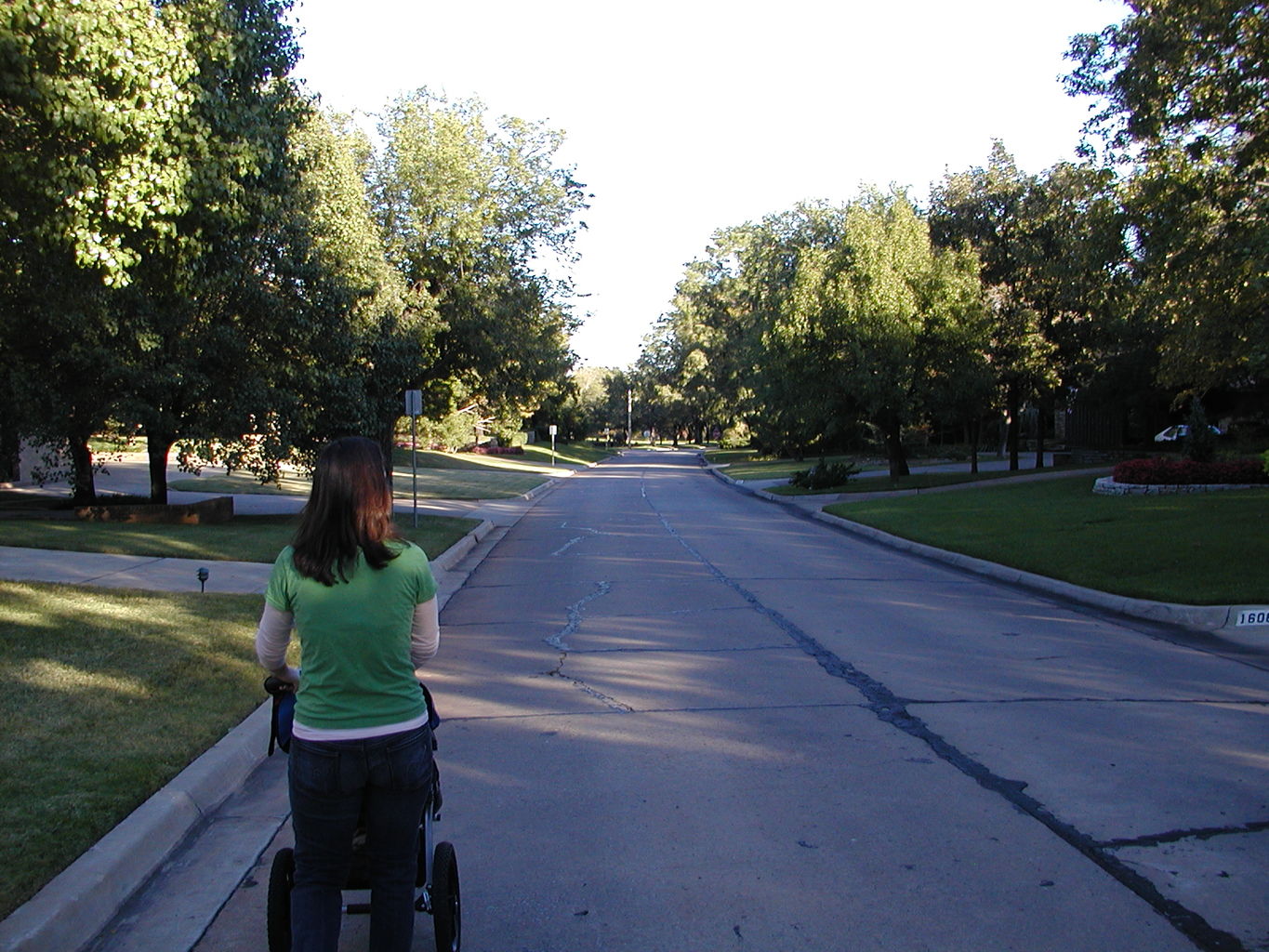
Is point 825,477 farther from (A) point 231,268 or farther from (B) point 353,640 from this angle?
(B) point 353,640

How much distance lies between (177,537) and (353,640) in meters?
15.5

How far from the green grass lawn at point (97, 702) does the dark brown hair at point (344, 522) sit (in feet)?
6.48

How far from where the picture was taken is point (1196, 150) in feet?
49.8

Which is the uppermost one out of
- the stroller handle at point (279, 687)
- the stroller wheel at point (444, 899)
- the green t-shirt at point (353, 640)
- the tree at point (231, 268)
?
the tree at point (231, 268)

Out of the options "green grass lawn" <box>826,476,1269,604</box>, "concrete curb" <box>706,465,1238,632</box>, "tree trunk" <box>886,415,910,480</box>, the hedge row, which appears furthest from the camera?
the hedge row

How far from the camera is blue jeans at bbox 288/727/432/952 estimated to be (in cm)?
327

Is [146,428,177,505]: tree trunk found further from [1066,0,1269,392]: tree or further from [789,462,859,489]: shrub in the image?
[789,462,859,489]: shrub

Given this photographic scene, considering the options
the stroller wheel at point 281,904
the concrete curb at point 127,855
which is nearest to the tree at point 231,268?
the concrete curb at point 127,855

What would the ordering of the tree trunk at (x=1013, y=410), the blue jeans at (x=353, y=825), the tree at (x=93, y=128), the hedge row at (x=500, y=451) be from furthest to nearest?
1. the hedge row at (x=500, y=451)
2. the tree trunk at (x=1013, y=410)
3. the tree at (x=93, y=128)
4. the blue jeans at (x=353, y=825)

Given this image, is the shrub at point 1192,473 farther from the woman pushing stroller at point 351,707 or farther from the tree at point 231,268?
the woman pushing stroller at point 351,707

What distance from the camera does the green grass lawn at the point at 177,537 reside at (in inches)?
611

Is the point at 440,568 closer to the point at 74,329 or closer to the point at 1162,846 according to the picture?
the point at 74,329

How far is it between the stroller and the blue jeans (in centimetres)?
10

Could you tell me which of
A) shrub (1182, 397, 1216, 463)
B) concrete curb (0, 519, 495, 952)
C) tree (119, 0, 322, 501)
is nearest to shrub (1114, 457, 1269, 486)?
shrub (1182, 397, 1216, 463)
